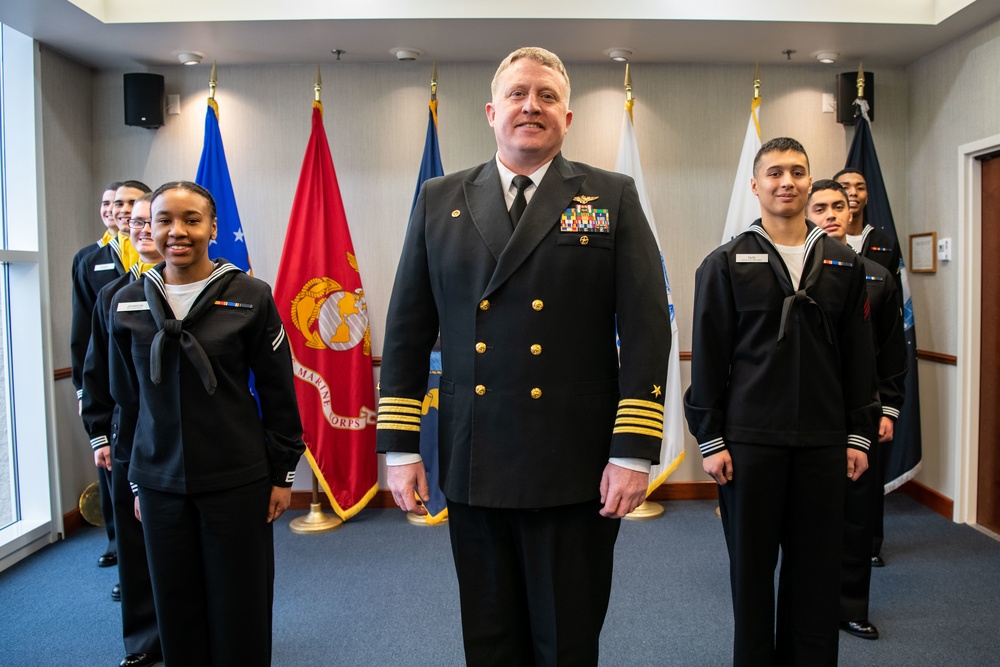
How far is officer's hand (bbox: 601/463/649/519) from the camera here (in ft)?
4.58

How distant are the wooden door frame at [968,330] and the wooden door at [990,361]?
24mm

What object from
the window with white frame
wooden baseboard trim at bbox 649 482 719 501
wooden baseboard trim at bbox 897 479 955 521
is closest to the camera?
the window with white frame

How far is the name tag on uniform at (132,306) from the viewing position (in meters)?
1.99

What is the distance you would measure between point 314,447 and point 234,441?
2.12 metres

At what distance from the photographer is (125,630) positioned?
8.50 ft

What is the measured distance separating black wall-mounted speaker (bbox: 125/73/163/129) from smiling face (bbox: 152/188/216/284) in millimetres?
2429

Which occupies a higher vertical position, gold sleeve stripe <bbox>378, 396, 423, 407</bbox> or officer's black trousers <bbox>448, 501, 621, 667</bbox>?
gold sleeve stripe <bbox>378, 396, 423, 407</bbox>

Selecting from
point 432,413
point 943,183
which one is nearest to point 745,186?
point 943,183

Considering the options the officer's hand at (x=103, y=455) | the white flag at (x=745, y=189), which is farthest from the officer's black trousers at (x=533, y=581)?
the white flag at (x=745, y=189)

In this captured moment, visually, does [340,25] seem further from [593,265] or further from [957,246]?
[957,246]

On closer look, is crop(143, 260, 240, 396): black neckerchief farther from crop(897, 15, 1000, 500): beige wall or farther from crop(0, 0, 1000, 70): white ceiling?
crop(897, 15, 1000, 500): beige wall

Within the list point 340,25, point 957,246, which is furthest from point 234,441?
point 957,246

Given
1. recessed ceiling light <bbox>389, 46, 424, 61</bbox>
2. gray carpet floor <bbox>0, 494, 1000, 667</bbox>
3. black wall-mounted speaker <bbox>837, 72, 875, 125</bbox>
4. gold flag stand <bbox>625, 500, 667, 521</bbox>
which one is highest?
recessed ceiling light <bbox>389, 46, 424, 61</bbox>

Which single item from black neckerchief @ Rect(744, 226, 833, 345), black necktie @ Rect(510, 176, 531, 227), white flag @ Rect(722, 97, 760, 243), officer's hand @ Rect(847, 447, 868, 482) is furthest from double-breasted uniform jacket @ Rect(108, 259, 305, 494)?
white flag @ Rect(722, 97, 760, 243)
